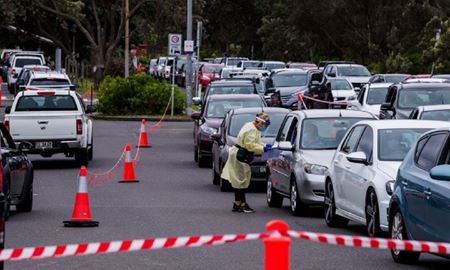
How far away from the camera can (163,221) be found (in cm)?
1800

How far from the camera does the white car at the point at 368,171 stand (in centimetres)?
1507

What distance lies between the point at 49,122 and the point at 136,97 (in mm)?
20478

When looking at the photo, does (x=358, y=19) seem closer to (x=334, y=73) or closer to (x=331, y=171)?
(x=334, y=73)

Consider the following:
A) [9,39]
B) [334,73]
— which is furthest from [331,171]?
[9,39]

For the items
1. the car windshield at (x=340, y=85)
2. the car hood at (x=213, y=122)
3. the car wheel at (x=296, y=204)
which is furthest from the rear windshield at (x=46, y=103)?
the car windshield at (x=340, y=85)

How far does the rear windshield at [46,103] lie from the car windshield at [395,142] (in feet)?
46.0

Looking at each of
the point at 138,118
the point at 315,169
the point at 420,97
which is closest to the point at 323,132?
the point at 315,169

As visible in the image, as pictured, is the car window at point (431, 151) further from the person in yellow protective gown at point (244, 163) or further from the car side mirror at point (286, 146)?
the person in yellow protective gown at point (244, 163)

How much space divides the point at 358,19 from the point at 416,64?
1130cm

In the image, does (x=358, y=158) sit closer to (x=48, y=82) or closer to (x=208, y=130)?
(x=208, y=130)

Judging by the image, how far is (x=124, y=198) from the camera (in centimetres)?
2225

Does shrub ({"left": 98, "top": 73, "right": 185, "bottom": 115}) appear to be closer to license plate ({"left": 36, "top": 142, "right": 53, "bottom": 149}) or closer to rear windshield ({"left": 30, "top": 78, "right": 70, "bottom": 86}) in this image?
rear windshield ({"left": 30, "top": 78, "right": 70, "bottom": 86})

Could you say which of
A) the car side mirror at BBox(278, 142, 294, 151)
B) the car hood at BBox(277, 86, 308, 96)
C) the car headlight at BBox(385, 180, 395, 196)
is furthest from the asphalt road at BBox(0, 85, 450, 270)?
the car hood at BBox(277, 86, 308, 96)

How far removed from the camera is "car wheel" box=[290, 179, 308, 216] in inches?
744
